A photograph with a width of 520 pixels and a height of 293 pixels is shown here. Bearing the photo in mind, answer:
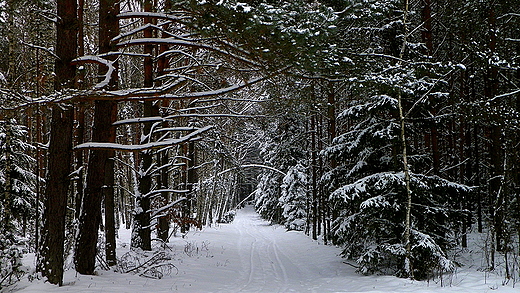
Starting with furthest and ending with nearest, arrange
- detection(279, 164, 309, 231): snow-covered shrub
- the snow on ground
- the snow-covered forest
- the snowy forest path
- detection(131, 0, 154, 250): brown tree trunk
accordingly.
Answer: detection(279, 164, 309, 231): snow-covered shrub
detection(131, 0, 154, 250): brown tree trunk
the snowy forest path
the snow on ground
the snow-covered forest

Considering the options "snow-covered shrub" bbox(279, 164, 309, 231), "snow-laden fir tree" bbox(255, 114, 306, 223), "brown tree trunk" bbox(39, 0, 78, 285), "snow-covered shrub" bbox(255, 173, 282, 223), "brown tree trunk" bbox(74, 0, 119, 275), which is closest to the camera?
"brown tree trunk" bbox(39, 0, 78, 285)

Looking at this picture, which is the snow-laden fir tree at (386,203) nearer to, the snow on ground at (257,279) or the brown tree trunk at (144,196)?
the snow on ground at (257,279)

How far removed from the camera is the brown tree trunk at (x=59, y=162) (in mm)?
6379

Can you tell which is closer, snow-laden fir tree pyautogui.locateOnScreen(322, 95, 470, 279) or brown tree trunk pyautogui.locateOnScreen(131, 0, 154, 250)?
snow-laden fir tree pyautogui.locateOnScreen(322, 95, 470, 279)

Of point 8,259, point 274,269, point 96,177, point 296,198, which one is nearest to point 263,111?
point 96,177

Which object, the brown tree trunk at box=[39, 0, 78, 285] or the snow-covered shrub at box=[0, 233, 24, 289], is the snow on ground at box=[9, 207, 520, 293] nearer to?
the snow-covered shrub at box=[0, 233, 24, 289]

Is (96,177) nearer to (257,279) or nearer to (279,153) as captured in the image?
(257,279)

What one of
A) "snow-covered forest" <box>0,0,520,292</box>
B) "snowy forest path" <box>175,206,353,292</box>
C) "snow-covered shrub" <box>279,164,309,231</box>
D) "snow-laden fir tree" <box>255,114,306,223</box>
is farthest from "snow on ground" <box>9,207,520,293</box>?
"snow-covered shrub" <box>279,164,309,231</box>

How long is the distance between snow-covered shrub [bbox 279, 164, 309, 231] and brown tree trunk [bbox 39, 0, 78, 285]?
21759 mm

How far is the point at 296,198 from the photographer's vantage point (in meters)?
27.7

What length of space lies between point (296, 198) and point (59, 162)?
22.3 m

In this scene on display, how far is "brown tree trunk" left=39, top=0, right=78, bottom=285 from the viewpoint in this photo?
638cm

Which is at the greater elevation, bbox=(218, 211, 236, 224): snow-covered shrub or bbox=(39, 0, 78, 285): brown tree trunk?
bbox=(39, 0, 78, 285): brown tree trunk

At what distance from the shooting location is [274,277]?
1051 centimetres
